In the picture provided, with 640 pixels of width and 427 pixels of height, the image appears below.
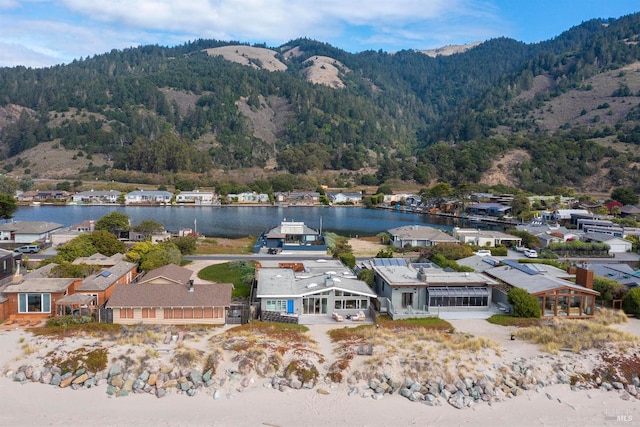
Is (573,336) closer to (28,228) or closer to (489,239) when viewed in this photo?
(489,239)

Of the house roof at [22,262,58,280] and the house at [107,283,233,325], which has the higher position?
the house roof at [22,262,58,280]

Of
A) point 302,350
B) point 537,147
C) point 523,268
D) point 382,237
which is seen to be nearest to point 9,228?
point 382,237

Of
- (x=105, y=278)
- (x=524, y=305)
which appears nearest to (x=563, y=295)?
(x=524, y=305)

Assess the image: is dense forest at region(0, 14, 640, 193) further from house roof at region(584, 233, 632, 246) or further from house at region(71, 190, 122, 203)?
house roof at region(584, 233, 632, 246)

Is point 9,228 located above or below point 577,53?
below

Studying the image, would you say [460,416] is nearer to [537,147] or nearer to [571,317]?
[571,317]

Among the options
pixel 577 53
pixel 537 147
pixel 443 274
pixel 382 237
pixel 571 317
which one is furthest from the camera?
pixel 577 53

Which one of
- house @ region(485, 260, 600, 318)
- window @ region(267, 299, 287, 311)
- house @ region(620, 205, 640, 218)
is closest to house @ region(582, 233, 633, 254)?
house @ region(485, 260, 600, 318)
